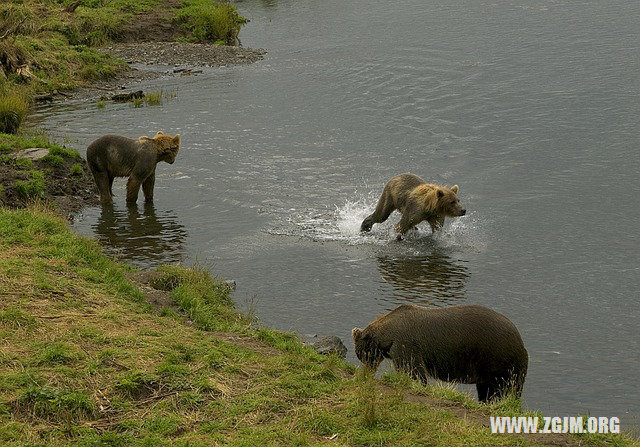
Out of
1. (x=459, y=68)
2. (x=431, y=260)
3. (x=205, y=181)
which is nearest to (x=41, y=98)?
(x=205, y=181)

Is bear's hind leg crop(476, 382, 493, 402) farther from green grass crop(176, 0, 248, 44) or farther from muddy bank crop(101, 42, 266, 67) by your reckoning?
green grass crop(176, 0, 248, 44)

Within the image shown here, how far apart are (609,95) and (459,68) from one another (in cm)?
602

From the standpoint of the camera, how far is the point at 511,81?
95.7 feet

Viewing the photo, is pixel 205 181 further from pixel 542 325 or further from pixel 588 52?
pixel 588 52

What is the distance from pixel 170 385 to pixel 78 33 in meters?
29.9

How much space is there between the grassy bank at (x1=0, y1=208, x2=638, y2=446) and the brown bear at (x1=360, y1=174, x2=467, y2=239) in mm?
6309

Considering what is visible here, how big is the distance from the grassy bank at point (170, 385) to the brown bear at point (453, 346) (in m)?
0.48

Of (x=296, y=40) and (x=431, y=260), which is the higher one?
(x=296, y=40)

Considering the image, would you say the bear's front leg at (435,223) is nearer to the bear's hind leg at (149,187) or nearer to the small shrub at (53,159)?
the bear's hind leg at (149,187)

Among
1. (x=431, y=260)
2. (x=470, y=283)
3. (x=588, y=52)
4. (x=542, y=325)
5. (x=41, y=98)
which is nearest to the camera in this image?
(x=542, y=325)

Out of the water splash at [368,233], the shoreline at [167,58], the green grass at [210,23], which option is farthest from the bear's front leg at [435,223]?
the green grass at [210,23]

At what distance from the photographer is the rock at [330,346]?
1142cm

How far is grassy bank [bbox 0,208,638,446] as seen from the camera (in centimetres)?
793

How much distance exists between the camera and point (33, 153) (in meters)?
19.7
